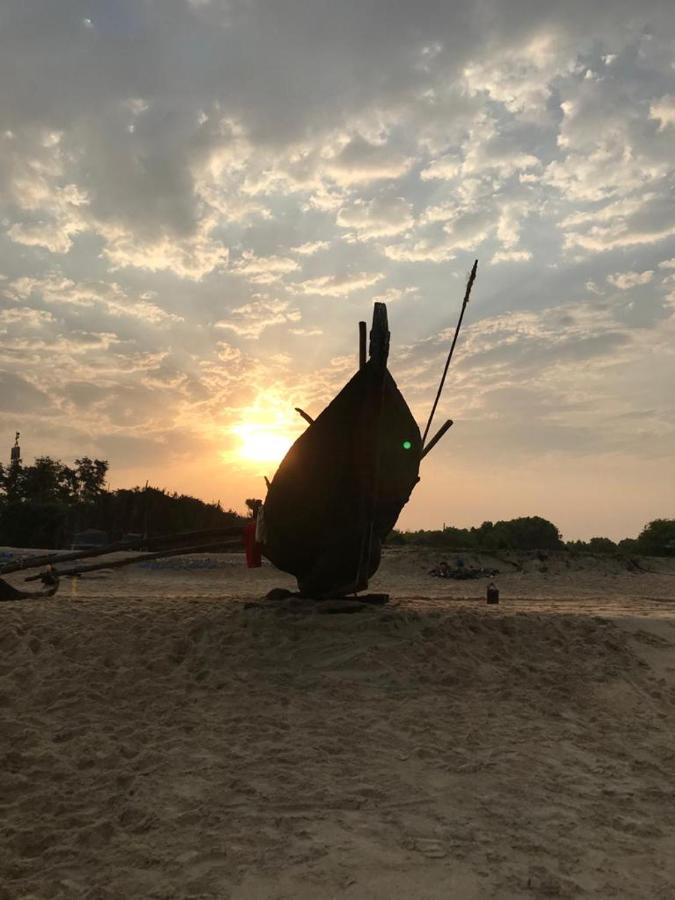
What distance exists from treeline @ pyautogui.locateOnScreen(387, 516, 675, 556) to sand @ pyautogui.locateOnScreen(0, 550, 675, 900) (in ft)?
78.0

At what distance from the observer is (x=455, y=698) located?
6137mm

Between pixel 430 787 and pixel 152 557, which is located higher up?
pixel 152 557

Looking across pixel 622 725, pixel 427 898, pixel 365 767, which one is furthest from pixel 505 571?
pixel 427 898

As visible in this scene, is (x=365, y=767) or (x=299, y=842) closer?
(x=299, y=842)

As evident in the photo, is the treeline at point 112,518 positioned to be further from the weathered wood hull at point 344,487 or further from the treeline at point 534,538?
the weathered wood hull at point 344,487

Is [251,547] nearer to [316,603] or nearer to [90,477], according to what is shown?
[316,603]

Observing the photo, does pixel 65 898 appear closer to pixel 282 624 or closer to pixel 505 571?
pixel 282 624

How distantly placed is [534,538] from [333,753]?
114 ft

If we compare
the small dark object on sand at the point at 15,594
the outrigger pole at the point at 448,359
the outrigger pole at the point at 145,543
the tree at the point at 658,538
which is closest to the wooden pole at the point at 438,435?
the outrigger pole at the point at 448,359

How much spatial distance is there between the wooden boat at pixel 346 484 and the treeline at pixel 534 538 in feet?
73.7

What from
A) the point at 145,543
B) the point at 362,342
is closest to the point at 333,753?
the point at 362,342

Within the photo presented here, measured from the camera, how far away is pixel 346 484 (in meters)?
8.40

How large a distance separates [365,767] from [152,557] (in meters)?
6.01

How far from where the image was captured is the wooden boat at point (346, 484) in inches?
327
